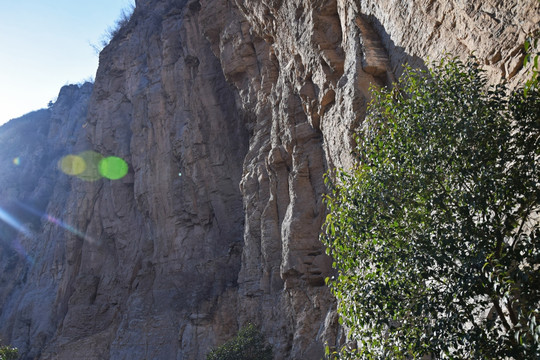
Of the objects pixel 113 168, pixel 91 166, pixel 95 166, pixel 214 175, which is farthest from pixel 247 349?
pixel 91 166

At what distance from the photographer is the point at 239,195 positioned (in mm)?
30344

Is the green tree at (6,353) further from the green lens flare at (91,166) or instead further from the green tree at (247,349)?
the green lens flare at (91,166)

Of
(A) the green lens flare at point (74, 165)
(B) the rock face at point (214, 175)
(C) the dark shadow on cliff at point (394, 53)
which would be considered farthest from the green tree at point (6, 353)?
(C) the dark shadow on cliff at point (394, 53)

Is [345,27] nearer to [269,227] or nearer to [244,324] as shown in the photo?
[269,227]

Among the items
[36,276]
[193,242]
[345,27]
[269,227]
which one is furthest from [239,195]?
[36,276]

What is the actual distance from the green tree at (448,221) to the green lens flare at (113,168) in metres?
31.0

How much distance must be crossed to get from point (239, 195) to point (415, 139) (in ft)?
75.7

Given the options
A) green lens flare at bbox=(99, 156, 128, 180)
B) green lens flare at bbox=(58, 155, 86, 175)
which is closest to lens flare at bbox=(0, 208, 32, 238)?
green lens flare at bbox=(58, 155, 86, 175)

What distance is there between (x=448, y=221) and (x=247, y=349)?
45.1ft

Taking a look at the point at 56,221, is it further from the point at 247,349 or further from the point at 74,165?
the point at 247,349

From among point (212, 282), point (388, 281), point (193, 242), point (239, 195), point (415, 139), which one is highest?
point (239, 195)

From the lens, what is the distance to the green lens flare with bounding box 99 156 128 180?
37.2 m

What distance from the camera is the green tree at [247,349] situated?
62.5ft

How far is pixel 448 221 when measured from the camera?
731cm
